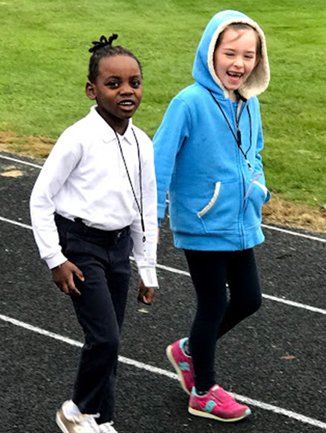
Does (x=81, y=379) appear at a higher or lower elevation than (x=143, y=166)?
lower

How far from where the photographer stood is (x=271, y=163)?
10875mm

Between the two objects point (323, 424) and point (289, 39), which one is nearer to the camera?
point (323, 424)

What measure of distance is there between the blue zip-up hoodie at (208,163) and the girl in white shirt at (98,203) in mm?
283

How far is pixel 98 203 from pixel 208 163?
0.71 meters

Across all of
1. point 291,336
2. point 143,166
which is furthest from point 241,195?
point 291,336

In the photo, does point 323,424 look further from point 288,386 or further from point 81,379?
point 81,379

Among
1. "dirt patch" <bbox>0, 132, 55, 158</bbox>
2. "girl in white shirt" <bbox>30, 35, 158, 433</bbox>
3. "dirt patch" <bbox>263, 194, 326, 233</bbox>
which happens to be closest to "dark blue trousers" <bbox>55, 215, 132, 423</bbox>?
"girl in white shirt" <bbox>30, 35, 158, 433</bbox>

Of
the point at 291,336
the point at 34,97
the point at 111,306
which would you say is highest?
the point at 111,306

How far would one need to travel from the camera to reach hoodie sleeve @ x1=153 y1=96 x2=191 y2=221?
4727 mm

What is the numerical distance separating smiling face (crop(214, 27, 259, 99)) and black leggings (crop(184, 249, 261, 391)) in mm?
833

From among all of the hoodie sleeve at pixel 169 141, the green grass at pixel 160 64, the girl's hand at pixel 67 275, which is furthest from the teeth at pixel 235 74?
the green grass at pixel 160 64

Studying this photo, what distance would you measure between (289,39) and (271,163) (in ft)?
28.1

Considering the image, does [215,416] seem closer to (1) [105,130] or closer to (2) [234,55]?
(1) [105,130]

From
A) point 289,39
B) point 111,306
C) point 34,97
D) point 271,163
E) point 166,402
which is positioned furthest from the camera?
point 289,39
